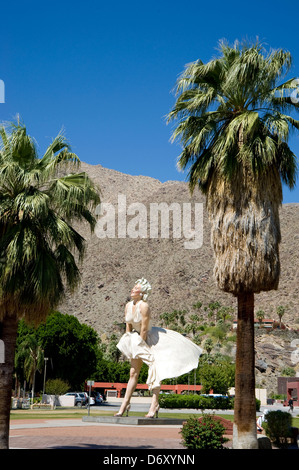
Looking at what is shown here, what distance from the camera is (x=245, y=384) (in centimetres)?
1520

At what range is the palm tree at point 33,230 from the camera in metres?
12.5

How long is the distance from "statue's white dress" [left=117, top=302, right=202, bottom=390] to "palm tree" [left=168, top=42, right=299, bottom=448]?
987 cm

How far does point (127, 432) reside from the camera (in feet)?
72.6

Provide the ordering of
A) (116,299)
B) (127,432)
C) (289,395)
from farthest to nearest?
(116,299) < (289,395) < (127,432)

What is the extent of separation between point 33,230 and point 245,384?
692 cm

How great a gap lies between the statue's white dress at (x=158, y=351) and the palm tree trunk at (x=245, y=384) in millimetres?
9607

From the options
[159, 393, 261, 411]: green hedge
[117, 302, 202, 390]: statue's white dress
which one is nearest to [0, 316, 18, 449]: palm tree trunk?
[117, 302, 202, 390]: statue's white dress

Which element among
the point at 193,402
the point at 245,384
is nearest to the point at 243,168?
the point at 245,384

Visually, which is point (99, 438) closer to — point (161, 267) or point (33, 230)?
point (33, 230)

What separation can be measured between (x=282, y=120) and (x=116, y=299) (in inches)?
5161

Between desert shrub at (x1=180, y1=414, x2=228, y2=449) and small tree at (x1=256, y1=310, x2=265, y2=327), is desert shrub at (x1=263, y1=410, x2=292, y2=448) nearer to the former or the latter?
desert shrub at (x1=180, y1=414, x2=228, y2=449)

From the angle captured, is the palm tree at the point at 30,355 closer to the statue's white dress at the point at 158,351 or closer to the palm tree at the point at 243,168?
the statue's white dress at the point at 158,351

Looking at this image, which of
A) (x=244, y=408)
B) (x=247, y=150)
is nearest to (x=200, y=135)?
(x=247, y=150)
